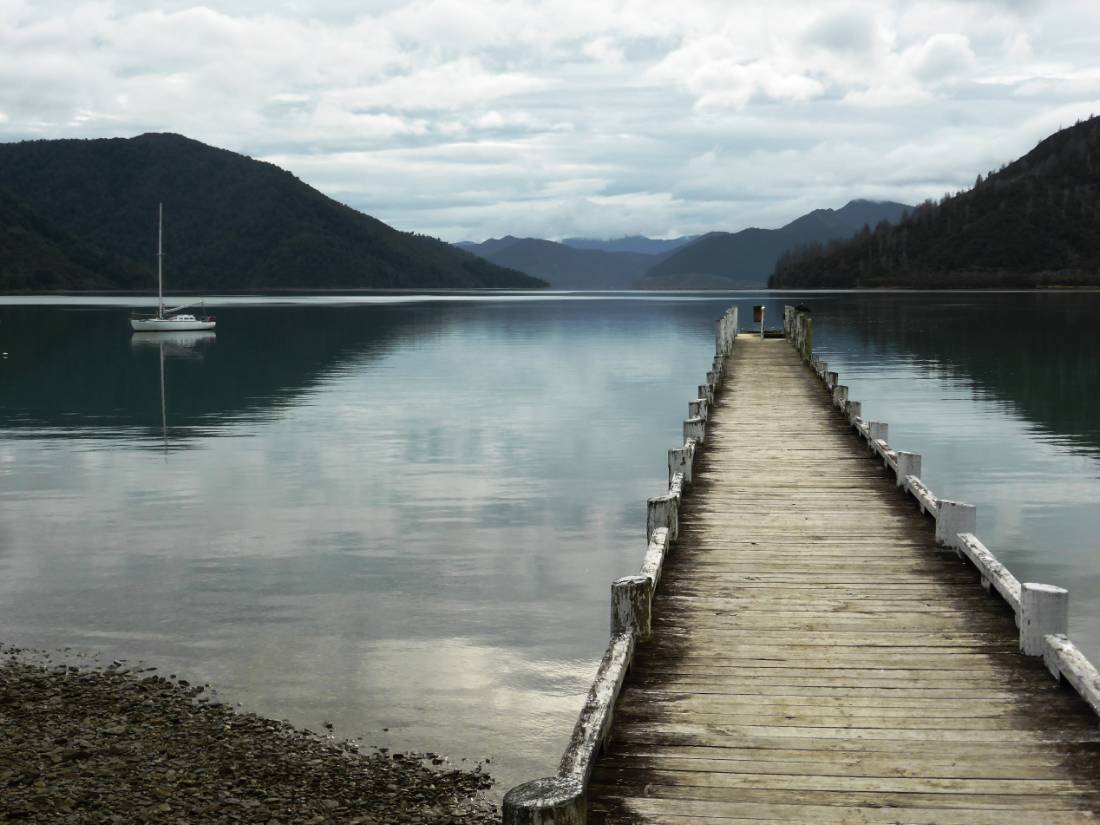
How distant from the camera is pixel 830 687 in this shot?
941 cm

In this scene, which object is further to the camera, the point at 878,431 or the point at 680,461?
the point at 878,431

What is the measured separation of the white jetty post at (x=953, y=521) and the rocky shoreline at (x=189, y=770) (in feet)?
20.5

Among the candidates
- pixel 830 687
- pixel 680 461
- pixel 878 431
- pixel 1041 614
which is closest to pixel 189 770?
pixel 830 687

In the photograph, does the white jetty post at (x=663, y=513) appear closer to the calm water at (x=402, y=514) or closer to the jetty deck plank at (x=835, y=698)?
the jetty deck plank at (x=835, y=698)

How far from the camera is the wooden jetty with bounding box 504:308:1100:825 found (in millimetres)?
7539

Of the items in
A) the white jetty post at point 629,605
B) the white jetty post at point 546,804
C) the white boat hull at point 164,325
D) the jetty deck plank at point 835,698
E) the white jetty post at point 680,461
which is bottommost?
the jetty deck plank at point 835,698

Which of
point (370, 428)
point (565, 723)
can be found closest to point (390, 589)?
point (565, 723)

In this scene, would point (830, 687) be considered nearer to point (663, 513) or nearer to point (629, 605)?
point (629, 605)

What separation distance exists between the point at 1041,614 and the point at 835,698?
211cm

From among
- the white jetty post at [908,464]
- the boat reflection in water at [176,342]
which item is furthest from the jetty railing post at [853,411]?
the boat reflection in water at [176,342]

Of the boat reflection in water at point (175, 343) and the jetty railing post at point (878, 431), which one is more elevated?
the jetty railing post at point (878, 431)

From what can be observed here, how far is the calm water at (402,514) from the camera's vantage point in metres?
14.2

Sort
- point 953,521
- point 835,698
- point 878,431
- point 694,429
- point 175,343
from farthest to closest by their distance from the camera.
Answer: point 175,343 → point 878,431 → point 694,429 → point 953,521 → point 835,698

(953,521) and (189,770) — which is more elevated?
(953,521)
